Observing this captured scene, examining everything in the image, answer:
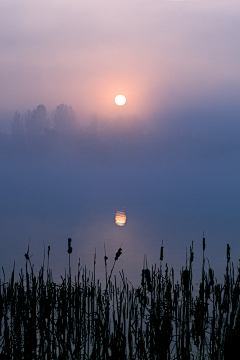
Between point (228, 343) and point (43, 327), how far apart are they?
2713 millimetres

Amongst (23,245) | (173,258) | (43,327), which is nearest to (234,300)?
(43,327)

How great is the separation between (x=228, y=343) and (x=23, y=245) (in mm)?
24171

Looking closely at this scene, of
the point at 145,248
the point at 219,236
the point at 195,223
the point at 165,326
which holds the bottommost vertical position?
the point at 165,326

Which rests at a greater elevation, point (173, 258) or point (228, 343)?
point (173, 258)

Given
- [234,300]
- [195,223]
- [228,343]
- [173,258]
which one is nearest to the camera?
[228,343]

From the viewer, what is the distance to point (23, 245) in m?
27.3

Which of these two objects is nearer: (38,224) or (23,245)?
(23,245)

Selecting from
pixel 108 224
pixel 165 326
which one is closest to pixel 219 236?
pixel 108 224

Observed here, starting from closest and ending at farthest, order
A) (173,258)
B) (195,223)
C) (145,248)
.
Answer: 1. (173,258)
2. (145,248)
3. (195,223)

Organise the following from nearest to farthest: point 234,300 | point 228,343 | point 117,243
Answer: point 228,343 < point 234,300 < point 117,243

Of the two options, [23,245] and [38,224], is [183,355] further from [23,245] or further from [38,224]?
[38,224]

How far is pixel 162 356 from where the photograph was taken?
493cm

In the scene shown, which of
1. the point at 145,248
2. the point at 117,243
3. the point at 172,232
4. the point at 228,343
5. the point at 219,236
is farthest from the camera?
the point at 172,232

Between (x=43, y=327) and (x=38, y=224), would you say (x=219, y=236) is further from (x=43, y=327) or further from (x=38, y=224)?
(x=43, y=327)
